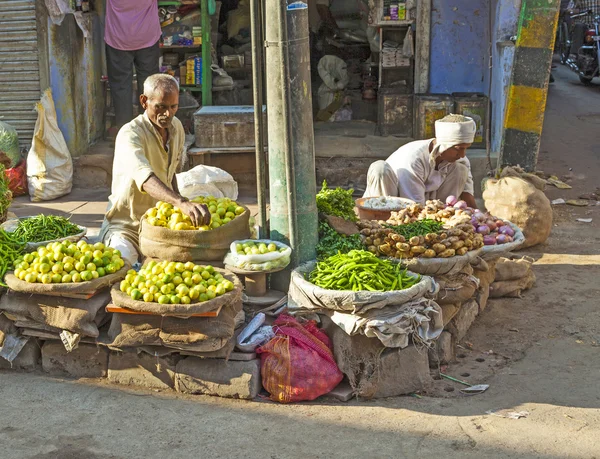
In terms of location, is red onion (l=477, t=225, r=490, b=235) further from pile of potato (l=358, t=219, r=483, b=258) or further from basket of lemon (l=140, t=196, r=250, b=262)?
basket of lemon (l=140, t=196, r=250, b=262)

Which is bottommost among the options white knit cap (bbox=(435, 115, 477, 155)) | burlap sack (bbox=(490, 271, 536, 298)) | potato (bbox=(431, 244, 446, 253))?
burlap sack (bbox=(490, 271, 536, 298))

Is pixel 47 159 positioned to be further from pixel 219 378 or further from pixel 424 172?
pixel 219 378

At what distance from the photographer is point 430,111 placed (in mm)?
9641

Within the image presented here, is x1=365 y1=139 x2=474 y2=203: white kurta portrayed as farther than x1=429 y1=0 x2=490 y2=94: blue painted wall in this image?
No

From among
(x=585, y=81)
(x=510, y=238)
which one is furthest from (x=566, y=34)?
(x=510, y=238)

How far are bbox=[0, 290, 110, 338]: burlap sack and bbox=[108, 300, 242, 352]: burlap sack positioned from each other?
0.23 m

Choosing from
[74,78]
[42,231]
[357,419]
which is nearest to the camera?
[357,419]

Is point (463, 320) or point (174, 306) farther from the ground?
point (174, 306)

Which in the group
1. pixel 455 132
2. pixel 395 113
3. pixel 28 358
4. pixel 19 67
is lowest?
pixel 28 358

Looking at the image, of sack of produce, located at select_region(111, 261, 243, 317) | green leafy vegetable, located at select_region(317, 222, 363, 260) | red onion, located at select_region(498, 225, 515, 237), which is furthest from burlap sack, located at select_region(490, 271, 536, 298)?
sack of produce, located at select_region(111, 261, 243, 317)

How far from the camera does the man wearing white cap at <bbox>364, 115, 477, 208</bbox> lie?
22.0ft

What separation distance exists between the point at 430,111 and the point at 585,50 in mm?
8058

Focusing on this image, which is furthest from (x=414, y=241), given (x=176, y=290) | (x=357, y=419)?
(x=176, y=290)

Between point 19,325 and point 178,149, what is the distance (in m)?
1.61
